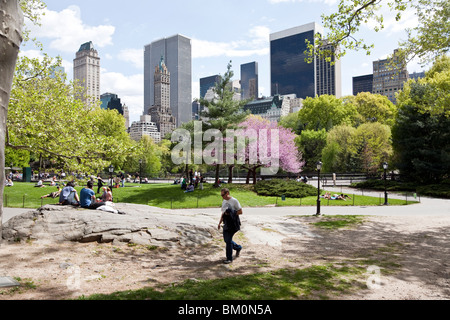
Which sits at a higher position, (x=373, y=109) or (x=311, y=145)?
(x=373, y=109)

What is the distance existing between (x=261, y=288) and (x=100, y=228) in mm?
5878

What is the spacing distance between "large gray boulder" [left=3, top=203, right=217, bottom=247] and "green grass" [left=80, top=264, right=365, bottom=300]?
3.94m

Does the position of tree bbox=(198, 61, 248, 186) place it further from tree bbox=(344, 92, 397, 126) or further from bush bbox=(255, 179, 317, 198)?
tree bbox=(344, 92, 397, 126)

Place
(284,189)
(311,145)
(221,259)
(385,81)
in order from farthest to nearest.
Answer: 1. (385,81)
2. (311,145)
3. (284,189)
4. (221,259)

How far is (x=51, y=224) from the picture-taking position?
930 centimetres

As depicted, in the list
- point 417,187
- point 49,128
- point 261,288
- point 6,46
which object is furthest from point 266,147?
point 6,46

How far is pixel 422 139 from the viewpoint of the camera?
3397cm

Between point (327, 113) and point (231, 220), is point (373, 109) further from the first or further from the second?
point (231, 220)

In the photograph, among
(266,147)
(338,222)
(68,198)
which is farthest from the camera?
(266,147)

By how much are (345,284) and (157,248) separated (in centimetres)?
534

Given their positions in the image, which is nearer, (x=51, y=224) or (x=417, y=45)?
(x=51, y=224)

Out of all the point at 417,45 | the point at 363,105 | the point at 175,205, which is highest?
the point at 363,105

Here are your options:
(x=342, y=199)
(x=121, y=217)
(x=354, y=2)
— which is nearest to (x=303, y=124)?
A: (x=342, y=199)

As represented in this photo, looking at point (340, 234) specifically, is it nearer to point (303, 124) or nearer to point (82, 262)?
point (82, 262)
